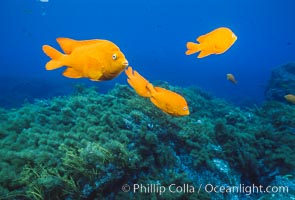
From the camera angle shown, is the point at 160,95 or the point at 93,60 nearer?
the point at 93,60

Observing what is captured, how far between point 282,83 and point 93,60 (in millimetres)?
14952

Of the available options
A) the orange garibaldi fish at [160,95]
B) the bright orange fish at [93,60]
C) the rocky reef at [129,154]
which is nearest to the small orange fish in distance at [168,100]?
the orange garibaldi fish at [160,95]

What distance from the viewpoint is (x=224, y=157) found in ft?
18.0

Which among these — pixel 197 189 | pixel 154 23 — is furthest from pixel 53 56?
pixel 154 23

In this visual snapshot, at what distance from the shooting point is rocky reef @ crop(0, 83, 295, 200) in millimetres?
3797

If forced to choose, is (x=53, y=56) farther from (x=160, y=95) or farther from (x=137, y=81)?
(x=160, y=95)

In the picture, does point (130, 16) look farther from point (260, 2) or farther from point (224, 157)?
point (224, 157)

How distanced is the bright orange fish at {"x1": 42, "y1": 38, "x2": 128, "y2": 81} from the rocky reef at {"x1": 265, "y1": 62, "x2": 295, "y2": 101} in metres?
12.9

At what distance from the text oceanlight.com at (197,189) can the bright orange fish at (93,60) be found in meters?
2.65

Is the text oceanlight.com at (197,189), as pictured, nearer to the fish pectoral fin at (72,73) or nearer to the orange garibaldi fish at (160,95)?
the orange garibaldi fish at (160,95)


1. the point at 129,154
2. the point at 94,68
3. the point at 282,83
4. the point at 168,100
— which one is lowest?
the point at 129,154

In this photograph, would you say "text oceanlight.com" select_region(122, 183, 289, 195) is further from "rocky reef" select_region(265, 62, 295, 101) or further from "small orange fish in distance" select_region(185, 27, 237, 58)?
"rocky reef" select_region(265, 62, 295, 101)

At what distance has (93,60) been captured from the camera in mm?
2059

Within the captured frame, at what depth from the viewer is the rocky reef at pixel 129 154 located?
3.80 meters
